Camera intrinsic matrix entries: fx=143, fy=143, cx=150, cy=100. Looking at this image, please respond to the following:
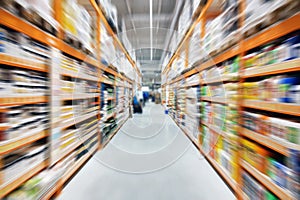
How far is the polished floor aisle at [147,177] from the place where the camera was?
3.81 feet

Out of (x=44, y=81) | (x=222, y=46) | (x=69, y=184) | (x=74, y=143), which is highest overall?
(x=222, y=46)

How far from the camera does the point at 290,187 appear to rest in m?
0.74

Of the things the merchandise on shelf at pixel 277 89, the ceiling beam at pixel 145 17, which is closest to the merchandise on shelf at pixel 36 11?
the merchandise on shelf at pixel 277 89

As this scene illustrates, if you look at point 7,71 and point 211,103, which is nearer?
point 7,71

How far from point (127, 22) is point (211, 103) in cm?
315

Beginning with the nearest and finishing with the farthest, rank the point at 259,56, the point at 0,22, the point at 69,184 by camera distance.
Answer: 1. the point at 0,22
2. the point at 259,56
3. the point at 69,184

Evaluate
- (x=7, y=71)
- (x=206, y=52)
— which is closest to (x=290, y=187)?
(x=206, y=52)

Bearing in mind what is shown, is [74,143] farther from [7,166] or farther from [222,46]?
[222,46]

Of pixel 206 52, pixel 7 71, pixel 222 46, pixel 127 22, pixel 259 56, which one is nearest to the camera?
pixel 7 71

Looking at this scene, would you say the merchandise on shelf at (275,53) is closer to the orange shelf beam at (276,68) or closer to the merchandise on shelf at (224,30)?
the orange shelf beam at (276,68)

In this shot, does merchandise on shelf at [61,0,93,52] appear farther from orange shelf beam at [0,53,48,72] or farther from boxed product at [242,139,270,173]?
boxed product at [242,139,270,173]

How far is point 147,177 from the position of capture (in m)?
1.38

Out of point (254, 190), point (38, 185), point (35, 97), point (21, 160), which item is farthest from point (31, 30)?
point (254, 190)

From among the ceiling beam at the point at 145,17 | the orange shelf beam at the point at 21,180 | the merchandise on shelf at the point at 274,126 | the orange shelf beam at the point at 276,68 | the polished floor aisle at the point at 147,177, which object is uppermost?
the ceiling beam at the point at 145,17
